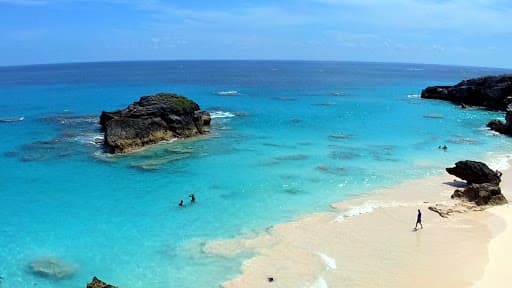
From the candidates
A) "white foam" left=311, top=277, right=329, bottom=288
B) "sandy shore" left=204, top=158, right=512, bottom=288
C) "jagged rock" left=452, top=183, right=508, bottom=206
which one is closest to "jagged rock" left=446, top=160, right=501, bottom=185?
"jagged rock" left=452, top=183, right=508, bottom=206

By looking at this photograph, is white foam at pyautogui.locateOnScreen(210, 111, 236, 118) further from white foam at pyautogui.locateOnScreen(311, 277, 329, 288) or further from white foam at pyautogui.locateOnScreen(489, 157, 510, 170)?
white foam at pyautogui.locateOnScreen(311, 277, 329, 288)

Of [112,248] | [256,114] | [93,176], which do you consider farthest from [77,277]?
[256,114]

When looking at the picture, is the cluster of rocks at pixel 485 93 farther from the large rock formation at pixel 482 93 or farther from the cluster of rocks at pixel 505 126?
the cluster of rocks at pixel 505 126

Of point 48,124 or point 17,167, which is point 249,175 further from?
point 48,124

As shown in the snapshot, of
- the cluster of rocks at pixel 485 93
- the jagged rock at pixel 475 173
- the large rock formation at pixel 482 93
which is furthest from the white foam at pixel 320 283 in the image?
the large rock formation at pixel 482 93

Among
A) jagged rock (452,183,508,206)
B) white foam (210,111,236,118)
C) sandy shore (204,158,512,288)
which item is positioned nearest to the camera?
sandy shore (204,158,512,288)

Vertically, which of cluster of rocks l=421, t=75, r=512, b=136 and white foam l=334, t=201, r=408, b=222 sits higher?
cluster of rocks l=421, t=75, r=512, b=136
